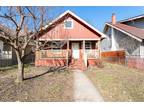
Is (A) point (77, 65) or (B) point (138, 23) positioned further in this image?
(B) point (138, 23)

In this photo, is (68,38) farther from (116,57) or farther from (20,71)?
(20,71)

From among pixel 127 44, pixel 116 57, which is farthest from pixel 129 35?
pixel 116 57

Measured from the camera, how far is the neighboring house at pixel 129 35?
2095 centimetres

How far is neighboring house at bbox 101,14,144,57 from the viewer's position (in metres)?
20.9

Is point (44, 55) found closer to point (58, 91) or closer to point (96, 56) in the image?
point (96, 56)

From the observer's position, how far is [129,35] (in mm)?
21797

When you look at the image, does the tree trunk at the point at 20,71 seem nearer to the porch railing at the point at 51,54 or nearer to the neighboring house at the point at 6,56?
the porch railing at the point at 51,54

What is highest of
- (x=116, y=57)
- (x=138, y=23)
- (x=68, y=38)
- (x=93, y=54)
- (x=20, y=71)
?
(x=138, y=23)

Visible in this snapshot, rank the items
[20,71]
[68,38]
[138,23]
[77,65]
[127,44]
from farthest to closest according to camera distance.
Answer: [138,23] → [127,44] → [68,38] → [77,65] → [20,71]

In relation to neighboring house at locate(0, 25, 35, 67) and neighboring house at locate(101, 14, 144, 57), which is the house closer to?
neighboring house at locate(0, 25, 35, 67)

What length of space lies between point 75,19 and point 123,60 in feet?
20.3

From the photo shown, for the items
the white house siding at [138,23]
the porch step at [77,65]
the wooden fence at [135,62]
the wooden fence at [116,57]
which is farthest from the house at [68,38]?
the white house siding at [138,23]

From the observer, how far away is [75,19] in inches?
884
